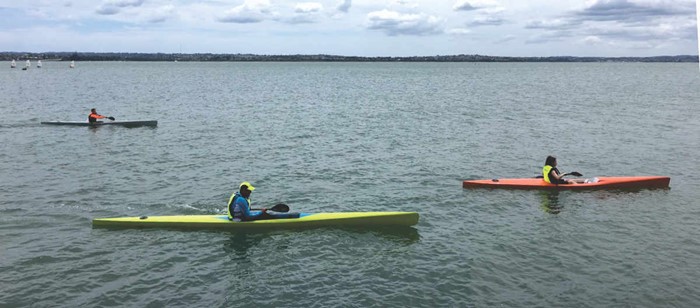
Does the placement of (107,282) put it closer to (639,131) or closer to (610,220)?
(610,220)

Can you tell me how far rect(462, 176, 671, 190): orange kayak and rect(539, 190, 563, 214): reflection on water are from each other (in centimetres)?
40

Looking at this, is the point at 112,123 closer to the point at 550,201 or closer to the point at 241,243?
the point at 241,243

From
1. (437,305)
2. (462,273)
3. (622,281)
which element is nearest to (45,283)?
(437,305)

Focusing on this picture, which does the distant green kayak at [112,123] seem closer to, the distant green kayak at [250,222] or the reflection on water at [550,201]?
the distant green kayak at [250,222]

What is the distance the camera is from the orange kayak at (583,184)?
23.6m

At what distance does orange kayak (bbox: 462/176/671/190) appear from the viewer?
23.6 meters

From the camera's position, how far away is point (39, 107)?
57344 mm

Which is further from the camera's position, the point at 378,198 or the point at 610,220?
the point at 378,198

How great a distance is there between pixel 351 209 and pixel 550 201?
8.16 metres

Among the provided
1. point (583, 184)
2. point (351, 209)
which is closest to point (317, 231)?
point (351, 209)

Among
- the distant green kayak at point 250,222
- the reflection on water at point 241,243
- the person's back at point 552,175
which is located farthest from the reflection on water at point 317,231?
the person's back at point 552,175

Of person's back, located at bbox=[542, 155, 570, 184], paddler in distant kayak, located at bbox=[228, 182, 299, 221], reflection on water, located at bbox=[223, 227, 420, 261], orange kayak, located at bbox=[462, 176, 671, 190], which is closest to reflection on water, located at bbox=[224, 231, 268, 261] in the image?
reflection on water, located at bbox=[223, 227, 420, 261]

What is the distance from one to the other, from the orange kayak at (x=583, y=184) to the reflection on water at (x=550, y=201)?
0.40 metres

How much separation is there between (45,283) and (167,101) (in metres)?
56.5
